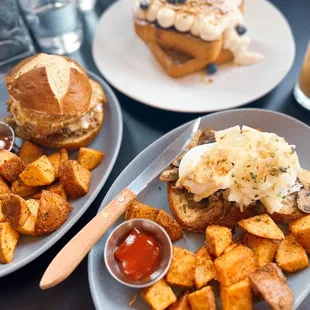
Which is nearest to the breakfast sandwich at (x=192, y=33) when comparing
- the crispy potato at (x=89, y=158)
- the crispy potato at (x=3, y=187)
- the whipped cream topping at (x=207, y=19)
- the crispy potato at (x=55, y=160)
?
the whipped cream topping at (x=207, y=19)

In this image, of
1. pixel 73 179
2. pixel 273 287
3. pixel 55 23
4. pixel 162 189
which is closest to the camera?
pixel 273 287

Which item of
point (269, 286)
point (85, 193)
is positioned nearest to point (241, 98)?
point (85, 193)

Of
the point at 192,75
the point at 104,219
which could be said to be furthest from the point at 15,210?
the point at 192,75

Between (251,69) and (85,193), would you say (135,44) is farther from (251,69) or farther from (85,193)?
(85,193)

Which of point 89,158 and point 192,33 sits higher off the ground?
point 192,33

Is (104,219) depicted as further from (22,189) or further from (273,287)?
(273,287)

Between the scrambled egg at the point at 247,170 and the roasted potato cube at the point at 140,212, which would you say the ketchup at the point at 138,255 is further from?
the scrambled egg at the point at 247,170

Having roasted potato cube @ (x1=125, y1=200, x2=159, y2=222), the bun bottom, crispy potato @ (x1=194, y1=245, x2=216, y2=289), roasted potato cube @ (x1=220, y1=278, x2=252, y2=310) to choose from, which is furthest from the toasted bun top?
roasted potato cube @ (x1=220, y1=278, x2=252, y2=310)
